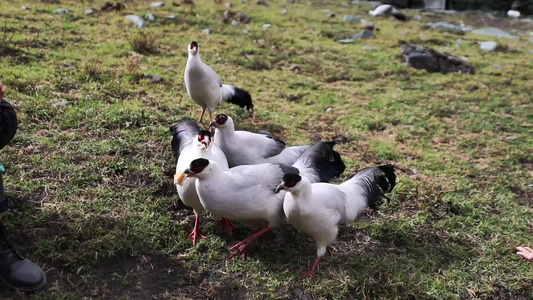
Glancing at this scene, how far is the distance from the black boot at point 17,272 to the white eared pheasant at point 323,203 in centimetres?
147

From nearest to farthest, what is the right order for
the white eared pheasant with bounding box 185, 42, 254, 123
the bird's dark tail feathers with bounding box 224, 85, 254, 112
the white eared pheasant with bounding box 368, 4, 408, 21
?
the white eared pheasant with bounding box 185, 42, 254, 123
the bird's dark tail feathers with bounding box 224, 85, 254, 112
the white eared pheasant with bounding box 368, 4, 408, 21

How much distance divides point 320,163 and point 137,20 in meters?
6.38

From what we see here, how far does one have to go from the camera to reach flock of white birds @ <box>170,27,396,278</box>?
10.4 feet

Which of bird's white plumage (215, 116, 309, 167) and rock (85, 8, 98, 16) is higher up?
rock (85, 8, 98, 16)

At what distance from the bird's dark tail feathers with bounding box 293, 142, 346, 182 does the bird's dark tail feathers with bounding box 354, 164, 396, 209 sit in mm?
229

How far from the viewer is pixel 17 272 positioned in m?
2.80

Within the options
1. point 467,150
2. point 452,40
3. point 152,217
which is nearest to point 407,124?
point 467,150

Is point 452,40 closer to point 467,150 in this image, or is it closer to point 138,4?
point 467,150

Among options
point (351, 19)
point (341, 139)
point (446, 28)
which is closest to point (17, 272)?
point (341, 139)

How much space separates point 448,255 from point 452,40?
25.6 ft

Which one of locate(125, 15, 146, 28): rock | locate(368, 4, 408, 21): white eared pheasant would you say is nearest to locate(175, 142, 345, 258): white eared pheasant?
locate(125, 15, 146, 28): rock

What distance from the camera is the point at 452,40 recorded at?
10.4 meters

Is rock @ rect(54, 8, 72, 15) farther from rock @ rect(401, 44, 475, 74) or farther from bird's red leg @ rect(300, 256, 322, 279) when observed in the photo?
bird's red leg @ rect(300, 256, 322, 279)

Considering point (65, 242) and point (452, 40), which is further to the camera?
point (452, 40)
